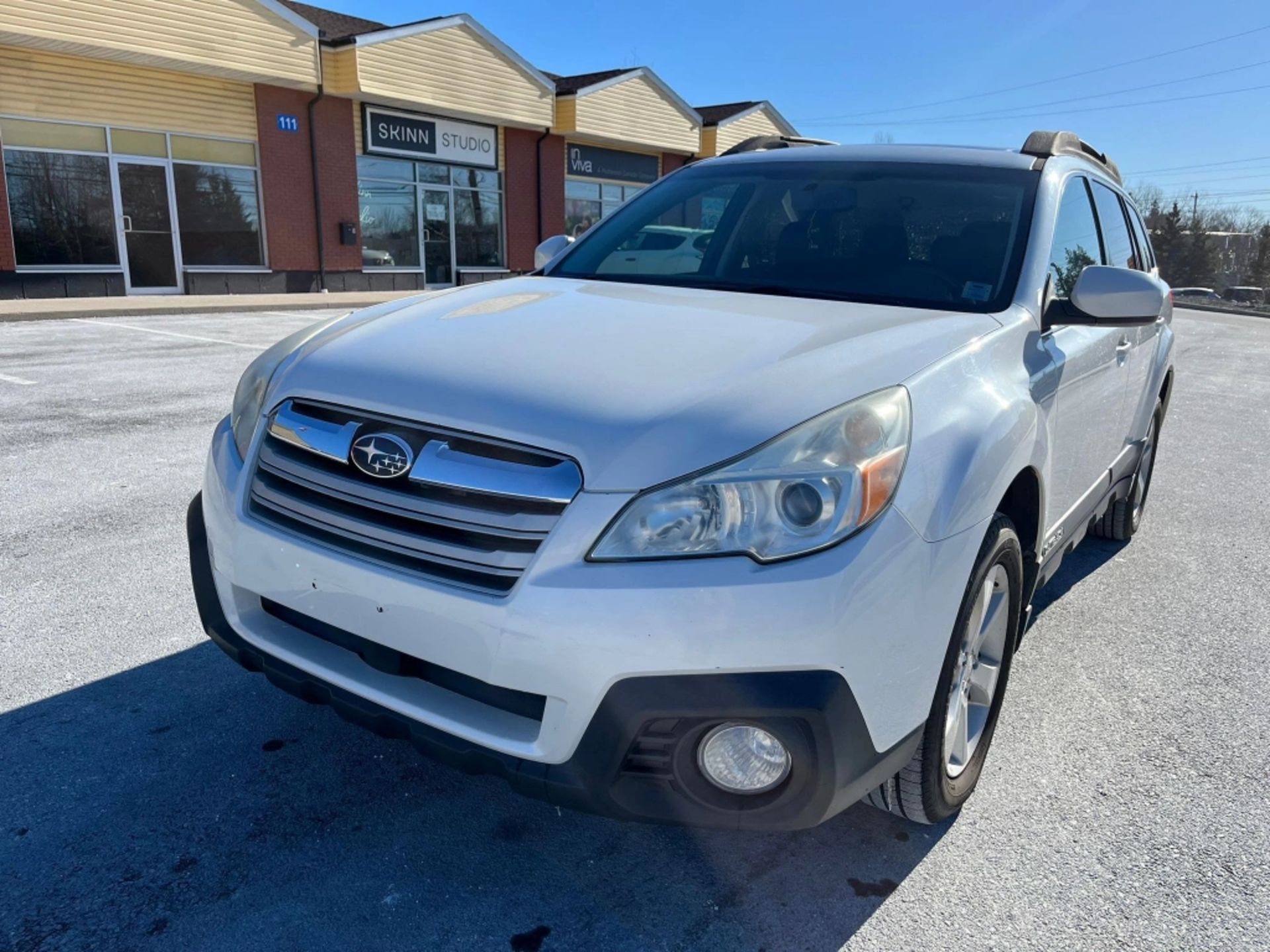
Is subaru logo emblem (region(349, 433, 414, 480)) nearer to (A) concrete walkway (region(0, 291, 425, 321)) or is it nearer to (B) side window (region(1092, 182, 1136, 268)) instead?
(B) side window (region(1092, 182, 1136, 268))

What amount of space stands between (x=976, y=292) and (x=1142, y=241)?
2799 millimetres

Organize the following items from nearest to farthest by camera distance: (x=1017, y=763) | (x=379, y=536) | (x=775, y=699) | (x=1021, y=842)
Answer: (x=775, y=699) < (x=379, y=536) < (x=1021, y=842) < (x=1017, y=763)

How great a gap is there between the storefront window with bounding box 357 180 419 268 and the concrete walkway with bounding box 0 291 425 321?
1.74m

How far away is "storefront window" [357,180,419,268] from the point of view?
64.6 feet

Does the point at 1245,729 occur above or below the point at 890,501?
below

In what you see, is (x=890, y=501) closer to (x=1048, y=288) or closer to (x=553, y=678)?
(x=553, y=678)

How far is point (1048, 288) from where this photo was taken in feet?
9.58

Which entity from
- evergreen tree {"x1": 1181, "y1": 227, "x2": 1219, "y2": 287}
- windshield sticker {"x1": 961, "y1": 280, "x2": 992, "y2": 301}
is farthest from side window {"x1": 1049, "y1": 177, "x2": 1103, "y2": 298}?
evergreen tree {"x1": 1181, "y1": 227, "x2": 1219, "y2": 287}

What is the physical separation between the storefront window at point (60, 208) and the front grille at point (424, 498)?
1575 cm

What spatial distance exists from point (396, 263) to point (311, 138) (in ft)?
10.5

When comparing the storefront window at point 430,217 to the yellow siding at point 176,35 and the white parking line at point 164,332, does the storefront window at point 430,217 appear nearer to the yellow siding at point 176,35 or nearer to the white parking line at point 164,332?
the yellow siding at point 176,35

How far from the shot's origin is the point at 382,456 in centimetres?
205

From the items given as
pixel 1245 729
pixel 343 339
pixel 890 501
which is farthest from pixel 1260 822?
pixel 343 339

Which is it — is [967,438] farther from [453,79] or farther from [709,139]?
[709,139]
